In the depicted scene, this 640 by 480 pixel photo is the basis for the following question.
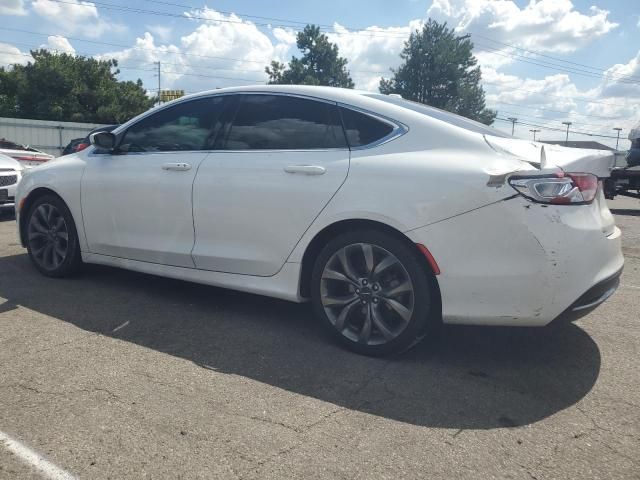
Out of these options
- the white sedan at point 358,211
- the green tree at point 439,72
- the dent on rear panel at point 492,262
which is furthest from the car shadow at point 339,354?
the green tree at point 439,72

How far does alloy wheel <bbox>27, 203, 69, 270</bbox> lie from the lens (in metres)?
4.79

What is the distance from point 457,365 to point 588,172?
1313 mm

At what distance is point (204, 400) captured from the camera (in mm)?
2748

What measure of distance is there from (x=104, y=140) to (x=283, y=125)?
1646 millimetres

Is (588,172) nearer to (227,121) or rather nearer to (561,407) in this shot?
(561,407)

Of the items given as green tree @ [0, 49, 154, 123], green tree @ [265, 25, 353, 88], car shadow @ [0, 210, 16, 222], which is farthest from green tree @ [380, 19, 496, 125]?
car shadow @ [0, 210, 16, 222]

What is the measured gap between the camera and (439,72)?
53.7m

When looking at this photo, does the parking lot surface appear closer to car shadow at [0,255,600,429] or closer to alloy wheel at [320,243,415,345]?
car shadow at [0,255,600,429]

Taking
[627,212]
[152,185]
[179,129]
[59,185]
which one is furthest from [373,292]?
[627,212]

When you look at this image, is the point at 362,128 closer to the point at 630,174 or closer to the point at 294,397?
the point at 294,397

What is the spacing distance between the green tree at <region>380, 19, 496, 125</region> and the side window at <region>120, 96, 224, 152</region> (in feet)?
169

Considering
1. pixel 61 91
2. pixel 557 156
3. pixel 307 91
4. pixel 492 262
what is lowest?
pixel 492 262

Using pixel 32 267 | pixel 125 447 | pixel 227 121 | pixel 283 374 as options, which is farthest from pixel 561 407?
pixel 32 267

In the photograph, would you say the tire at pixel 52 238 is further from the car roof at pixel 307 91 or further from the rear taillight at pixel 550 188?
the rear taillight at pixel 550 188
